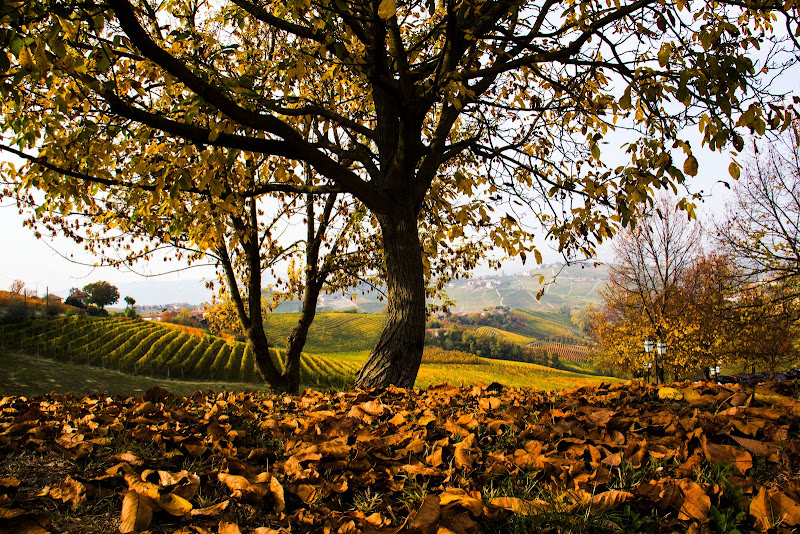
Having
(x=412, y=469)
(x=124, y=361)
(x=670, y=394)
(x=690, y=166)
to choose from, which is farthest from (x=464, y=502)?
(x=124, y=361)

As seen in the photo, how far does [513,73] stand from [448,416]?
6.00 metres

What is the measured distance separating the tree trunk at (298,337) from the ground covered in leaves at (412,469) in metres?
6.47

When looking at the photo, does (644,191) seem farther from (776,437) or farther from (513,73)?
(513,73)

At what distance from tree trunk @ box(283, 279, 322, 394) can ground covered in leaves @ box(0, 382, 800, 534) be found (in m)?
6.47

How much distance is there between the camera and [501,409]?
126 inches

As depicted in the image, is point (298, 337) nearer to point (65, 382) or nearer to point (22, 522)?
point (22, 522)

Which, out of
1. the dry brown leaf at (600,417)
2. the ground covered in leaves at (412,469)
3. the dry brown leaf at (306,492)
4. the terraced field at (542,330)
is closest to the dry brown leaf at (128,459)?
the ground covered in leaves at (412,469)

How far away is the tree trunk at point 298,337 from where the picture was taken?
31.8 ft

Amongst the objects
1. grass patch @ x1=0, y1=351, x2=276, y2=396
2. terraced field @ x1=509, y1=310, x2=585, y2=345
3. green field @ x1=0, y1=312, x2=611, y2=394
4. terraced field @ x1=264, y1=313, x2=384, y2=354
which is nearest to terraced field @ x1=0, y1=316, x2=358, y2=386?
green field @ x1=0, y1=312, x2=611, y2=394

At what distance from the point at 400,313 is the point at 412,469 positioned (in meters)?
3.24

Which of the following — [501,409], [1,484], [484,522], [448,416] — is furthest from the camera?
[501,409]

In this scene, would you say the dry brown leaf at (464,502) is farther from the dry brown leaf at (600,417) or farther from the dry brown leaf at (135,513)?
the dry brown leaf at (600,417)

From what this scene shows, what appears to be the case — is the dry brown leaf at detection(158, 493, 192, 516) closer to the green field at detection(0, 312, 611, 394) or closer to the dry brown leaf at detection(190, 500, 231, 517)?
the dry brown leaf at detection(190, 500, 231, 517)

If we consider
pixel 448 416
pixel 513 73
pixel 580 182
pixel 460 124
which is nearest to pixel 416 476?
pixel 448 416
